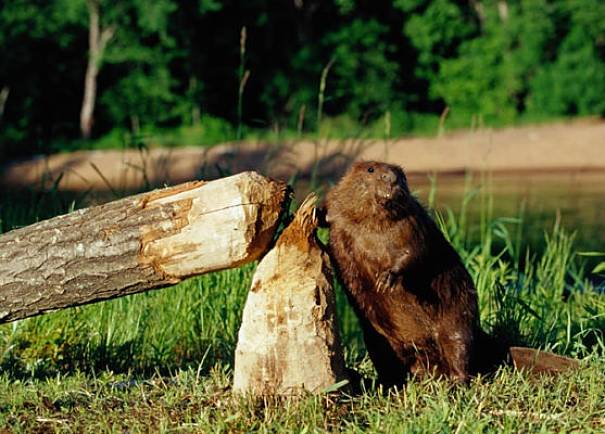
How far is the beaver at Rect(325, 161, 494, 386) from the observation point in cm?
376

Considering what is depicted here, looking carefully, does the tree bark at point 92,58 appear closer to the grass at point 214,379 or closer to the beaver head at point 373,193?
the grass at point 214,379

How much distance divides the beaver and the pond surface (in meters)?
4.31

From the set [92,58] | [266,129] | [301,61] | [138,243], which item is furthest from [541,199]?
[138,243]

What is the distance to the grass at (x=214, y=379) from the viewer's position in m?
3.48

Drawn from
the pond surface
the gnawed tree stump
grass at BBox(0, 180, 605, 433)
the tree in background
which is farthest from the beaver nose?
the tree in background

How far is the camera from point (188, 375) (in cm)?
420

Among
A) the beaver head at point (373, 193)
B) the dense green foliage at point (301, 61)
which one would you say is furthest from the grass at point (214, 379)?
the dense green foliage at point (301, 61)

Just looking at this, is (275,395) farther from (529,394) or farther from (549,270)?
(549,270)

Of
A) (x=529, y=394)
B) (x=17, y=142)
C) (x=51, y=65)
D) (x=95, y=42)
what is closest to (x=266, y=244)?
(x=529, y=394)

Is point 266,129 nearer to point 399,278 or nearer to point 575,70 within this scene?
point 575,70

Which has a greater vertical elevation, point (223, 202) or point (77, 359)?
point (223, 202)

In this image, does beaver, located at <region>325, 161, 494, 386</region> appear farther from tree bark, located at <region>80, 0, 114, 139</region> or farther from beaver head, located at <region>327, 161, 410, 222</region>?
tree bark, located at <region>80, 0, 114, 139</region>

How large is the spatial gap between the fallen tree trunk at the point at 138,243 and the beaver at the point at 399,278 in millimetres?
374

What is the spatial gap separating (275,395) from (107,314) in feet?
5.79
